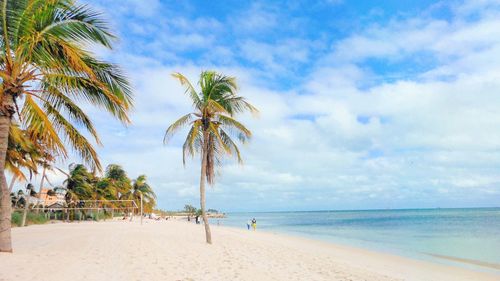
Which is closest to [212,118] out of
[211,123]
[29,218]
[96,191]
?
[211,123]

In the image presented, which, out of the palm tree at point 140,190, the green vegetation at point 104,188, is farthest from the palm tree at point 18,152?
the palm tree at point 140,190

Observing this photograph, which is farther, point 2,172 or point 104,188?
point 104,188

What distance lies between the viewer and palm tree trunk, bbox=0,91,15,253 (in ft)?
23.7

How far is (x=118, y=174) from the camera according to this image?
159ft

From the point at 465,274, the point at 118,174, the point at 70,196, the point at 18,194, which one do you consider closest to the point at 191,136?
the point at 465,274

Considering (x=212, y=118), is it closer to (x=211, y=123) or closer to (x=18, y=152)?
(x=211, y=123)

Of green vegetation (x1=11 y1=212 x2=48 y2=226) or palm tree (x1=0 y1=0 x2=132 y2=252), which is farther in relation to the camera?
green vegetation (x1=11 y1=212 x2=48 y2=226)

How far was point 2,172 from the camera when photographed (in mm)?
7578

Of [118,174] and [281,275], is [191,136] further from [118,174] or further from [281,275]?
[118,174]

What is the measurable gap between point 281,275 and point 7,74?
Answer: 24.0ft

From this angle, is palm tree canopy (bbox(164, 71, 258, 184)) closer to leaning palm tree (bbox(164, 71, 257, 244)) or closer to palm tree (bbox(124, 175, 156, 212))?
leaning palm tree (bbox(164, 71, 257, 244))

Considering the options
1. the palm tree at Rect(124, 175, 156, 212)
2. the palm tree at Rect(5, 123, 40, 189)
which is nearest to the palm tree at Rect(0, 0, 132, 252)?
the palm tree at Rect(5, 123, 40, 189)

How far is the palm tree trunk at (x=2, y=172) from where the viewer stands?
7.21 metres

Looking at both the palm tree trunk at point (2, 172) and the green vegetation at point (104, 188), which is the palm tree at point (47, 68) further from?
the green vegetation at point (104, 188)
